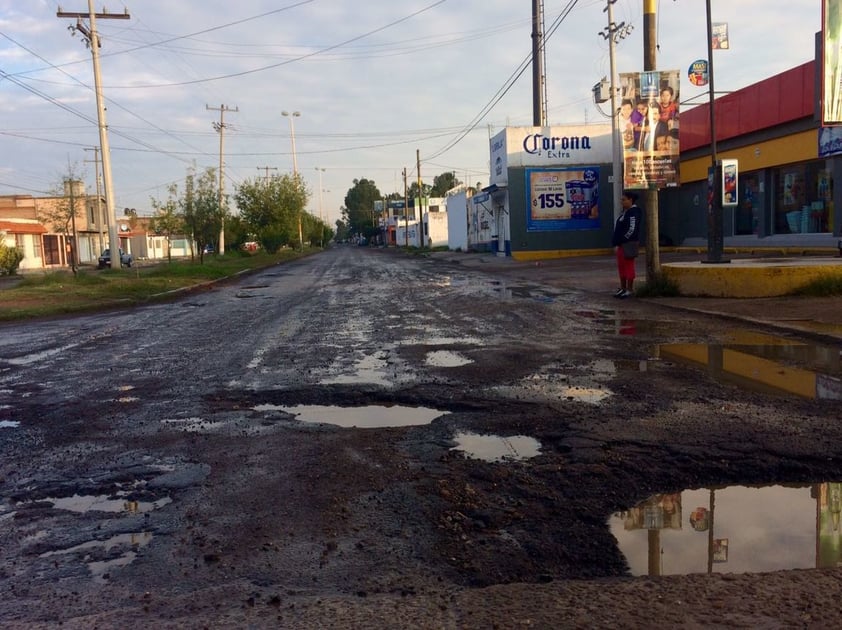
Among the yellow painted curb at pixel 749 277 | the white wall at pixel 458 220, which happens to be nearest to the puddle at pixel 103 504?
the yellow painted curb at pixel 749 277

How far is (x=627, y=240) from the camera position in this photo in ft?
47.8

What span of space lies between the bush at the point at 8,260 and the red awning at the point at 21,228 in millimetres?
11749

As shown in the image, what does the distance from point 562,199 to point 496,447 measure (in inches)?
1258

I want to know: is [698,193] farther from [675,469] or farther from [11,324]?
[675,469]

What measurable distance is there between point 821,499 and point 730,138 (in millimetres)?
24737

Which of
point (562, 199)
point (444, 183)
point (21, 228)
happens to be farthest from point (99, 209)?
point (444, 183)

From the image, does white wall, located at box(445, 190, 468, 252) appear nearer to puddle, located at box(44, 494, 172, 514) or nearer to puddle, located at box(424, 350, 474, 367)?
puddle, located at box(424, 350, 474, 367)

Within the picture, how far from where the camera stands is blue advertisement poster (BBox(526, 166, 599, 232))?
35375 millimetres

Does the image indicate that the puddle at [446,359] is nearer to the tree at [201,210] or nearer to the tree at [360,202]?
the tree at [201,210]

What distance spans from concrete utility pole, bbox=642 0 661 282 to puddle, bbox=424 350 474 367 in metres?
7.27

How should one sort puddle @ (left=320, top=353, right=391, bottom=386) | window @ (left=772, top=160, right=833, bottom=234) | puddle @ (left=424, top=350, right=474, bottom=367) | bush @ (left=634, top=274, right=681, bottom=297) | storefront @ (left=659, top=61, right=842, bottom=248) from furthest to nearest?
window @ (left=772, top=160, right=833, bottom=234), storefront @ (left=659, top=61, right=842, bottom=248), bush @ (left=634, top=274, right=681, bottom=297), puddle @ (left=424, top=350, right=474, bottom=367), puddle @ (left=320, top=353, right=391, bottom=386)

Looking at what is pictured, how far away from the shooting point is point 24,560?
3.60 meters

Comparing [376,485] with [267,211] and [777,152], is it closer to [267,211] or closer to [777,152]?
[777,152]

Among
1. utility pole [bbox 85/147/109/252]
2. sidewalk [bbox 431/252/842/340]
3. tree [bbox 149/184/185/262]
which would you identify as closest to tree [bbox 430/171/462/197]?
utility pole [bbox 85/147/109/252]
